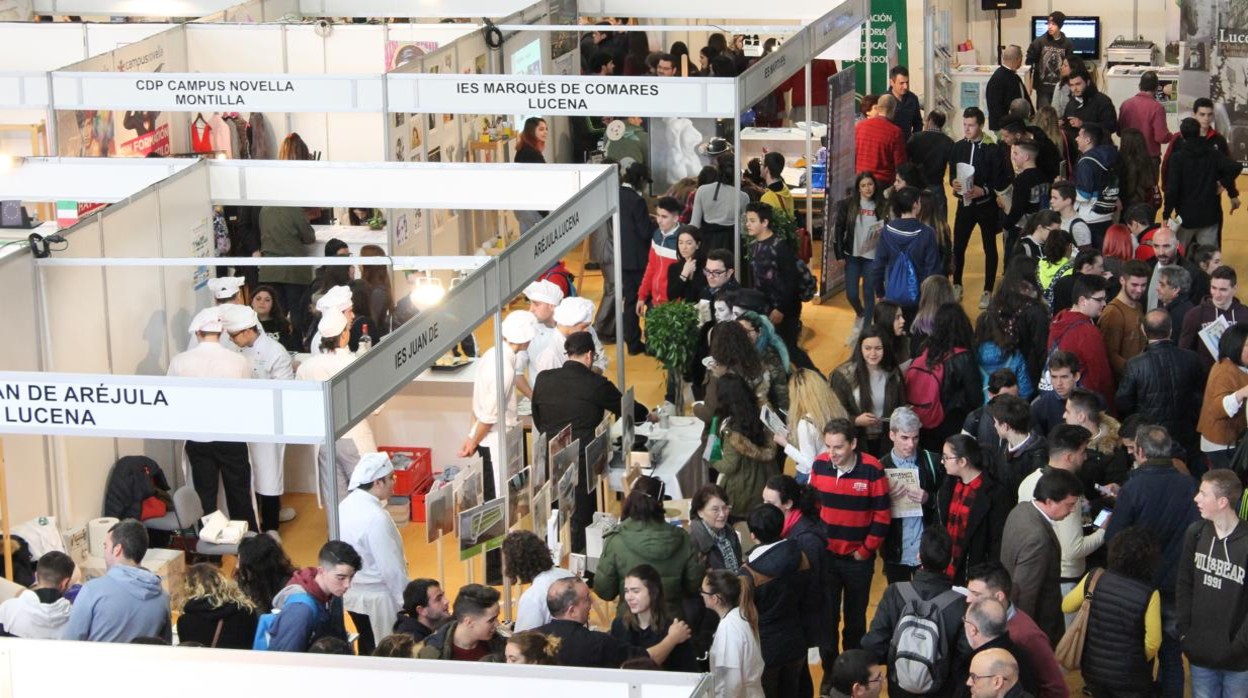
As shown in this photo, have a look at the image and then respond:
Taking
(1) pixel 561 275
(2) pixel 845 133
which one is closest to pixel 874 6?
(2) pixel 845 133

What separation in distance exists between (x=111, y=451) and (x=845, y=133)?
5509 millimetres

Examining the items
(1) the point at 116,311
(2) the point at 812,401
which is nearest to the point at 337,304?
(1) the point at 116,311

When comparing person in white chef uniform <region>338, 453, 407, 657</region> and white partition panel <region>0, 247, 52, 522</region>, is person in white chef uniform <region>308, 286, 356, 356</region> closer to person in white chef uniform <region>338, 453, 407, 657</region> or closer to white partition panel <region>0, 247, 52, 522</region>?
white partition panel <region>0, 247, 52, 522</region>

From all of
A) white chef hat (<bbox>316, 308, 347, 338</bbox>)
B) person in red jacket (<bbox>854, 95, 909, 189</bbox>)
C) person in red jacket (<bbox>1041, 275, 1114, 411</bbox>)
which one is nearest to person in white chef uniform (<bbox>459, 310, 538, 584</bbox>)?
white chef hat (<bbox>316, 308, 347, 338</bbox>)

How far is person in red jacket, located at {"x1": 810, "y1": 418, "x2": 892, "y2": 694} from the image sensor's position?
6.79m

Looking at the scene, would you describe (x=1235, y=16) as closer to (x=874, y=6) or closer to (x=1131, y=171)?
(x=874, y=6)

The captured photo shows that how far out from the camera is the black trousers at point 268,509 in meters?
8.91

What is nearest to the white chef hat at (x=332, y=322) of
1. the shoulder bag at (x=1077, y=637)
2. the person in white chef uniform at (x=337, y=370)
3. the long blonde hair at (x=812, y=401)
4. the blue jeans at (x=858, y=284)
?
the person in white chef uniform at (x=337, y=370)

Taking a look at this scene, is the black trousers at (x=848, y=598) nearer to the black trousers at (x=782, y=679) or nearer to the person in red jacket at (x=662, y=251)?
the black trousers at (x=782, y=679)

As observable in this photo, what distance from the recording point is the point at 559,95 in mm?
10156

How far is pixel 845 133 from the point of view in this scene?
1215 cm

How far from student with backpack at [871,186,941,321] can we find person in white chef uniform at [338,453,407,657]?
3.91m

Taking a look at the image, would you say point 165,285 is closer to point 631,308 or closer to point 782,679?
point 631,308

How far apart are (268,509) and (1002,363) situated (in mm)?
3463
